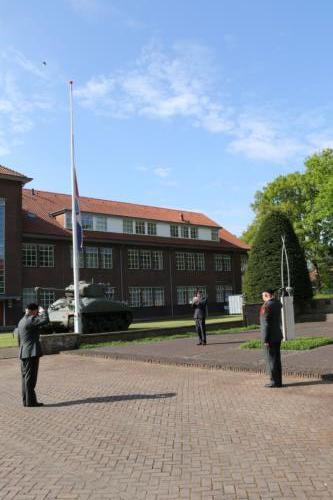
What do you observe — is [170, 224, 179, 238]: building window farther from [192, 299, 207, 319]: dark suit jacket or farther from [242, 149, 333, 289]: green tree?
[192, 299, 207, 319]: dark suit jacket

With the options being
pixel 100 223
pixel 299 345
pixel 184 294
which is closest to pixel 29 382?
pixel 299 345

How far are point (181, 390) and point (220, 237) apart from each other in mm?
45042

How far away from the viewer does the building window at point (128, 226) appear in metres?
44.9

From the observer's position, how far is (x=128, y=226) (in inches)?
1780

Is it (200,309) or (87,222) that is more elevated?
(87,222)

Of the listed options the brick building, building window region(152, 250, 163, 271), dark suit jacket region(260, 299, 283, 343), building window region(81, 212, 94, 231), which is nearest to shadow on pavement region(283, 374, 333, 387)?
dark suit jacket region(260, 299, 283, 343)

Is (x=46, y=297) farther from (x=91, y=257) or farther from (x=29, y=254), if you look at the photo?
(x=91, y=257)

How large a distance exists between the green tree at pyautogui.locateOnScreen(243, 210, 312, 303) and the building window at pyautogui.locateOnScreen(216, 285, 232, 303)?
795 inches

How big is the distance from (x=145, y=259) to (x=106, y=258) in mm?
4125

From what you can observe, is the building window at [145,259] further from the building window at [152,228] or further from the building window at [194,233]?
the building window at [194,233]

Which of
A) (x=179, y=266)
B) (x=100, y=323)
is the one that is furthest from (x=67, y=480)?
Answer: (x=179, y=266)

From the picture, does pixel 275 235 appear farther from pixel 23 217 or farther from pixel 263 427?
pixel 263 427

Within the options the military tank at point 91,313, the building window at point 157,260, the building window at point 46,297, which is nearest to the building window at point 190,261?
the building window at point 157,260

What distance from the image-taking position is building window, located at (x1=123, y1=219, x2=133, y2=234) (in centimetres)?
4491
